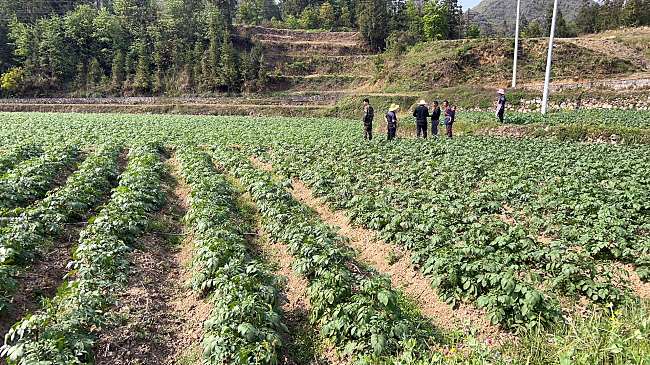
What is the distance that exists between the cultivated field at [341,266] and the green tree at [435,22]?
67.4m

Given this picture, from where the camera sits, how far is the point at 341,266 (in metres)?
5.79

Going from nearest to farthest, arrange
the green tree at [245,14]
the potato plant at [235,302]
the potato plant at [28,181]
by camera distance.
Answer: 1. the potato plant at [235,302]
2. the potato plant at [28,181]
3. the green tree at [245,14]

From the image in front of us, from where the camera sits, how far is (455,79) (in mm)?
48594

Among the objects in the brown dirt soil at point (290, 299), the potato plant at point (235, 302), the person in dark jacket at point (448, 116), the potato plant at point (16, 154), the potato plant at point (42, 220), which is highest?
the person in dark jacket at point (448, 116)

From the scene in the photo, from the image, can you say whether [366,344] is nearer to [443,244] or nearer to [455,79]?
[443,244]

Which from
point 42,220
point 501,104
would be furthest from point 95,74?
point 42,220

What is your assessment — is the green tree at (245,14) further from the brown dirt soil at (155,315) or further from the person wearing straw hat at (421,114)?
the brown dirt soil at (155,315)

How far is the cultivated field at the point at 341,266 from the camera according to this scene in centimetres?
439

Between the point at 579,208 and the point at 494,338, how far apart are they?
4.42m

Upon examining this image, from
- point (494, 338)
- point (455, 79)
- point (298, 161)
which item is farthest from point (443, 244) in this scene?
point (455, 79)

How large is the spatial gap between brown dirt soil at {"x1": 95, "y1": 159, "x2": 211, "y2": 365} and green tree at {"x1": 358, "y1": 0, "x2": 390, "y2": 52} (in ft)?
240

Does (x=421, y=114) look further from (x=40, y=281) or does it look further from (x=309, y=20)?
(x=309, y=20)

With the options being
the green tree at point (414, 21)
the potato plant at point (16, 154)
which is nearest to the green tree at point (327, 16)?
the green tree at point (414, 21)

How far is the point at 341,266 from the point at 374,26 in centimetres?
7562
